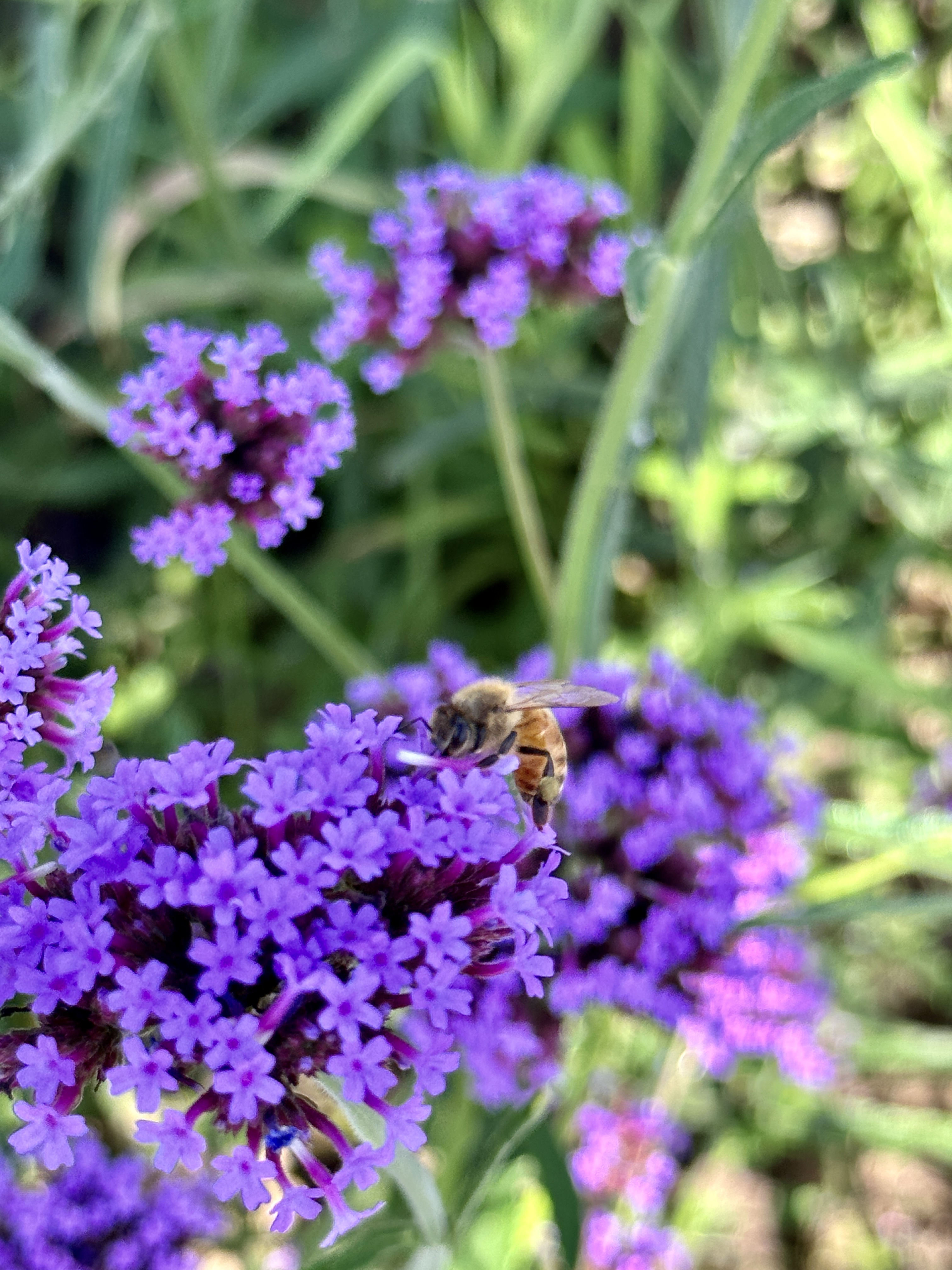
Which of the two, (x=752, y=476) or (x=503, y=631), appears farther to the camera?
(x=503, y=631)

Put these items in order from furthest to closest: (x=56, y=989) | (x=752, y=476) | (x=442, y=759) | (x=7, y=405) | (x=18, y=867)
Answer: (x=7, y=405), (x=752, y=476), (x=442, y=759), (x=18, y=867), (x=56, y=989)

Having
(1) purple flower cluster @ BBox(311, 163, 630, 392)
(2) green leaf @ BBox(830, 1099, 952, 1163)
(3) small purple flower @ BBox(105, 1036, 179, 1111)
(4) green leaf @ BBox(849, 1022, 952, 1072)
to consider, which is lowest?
(2) green leaf @ BBox(830, 1099, 952, 1163)

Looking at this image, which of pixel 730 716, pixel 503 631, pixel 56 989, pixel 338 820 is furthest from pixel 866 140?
pixel 56 989

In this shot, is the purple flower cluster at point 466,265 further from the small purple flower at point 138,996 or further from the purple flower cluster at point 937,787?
the purple flower cluster at point 937,787

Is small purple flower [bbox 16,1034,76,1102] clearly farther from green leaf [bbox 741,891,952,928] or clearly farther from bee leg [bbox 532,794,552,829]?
green leaf [bbox 741,891,952,928]

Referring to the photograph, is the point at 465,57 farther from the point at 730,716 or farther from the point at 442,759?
the point at 442,759

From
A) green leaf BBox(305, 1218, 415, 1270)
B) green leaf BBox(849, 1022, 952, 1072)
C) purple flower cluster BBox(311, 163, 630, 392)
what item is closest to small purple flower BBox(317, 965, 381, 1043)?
green leaf BBox(305, 1218, 415, 1270)

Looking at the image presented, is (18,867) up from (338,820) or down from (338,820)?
up

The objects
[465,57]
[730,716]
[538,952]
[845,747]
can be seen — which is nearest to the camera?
[538,952]
